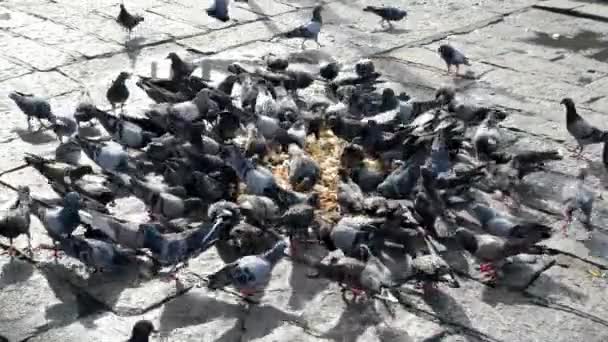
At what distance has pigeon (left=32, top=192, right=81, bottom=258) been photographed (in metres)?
5.45

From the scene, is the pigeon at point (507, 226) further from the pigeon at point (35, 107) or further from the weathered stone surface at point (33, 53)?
the weathered stone surface at point (33, 53)

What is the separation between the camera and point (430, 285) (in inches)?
215

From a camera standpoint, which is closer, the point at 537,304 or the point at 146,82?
the point at 537,304

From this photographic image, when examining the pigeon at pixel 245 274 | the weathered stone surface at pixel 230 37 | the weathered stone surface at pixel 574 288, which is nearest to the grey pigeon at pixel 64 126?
the pigeon at pixel 245 274

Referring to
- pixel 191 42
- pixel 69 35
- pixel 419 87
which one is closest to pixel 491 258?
pixel 419 87

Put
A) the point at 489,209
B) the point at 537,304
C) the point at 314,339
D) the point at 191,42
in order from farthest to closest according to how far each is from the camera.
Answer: the point at 191,42 < the point at 489,209 < the point at 537,304 < the point at 314,339

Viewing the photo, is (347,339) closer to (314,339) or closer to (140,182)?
(314,339)

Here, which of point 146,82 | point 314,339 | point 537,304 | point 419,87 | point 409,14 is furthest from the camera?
point 409,14

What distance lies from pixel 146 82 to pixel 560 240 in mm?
4016

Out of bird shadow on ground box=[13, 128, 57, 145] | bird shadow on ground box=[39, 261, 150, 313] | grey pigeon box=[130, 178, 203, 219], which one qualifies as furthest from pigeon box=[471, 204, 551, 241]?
bird shadow on ground box=[13, 128, 57, 145]

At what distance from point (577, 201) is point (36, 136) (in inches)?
185

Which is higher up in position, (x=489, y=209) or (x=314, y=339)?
(x=489, y=209)

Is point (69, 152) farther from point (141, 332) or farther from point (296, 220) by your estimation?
point (141, 332)

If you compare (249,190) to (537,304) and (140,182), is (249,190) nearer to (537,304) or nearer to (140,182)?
(140,182)
